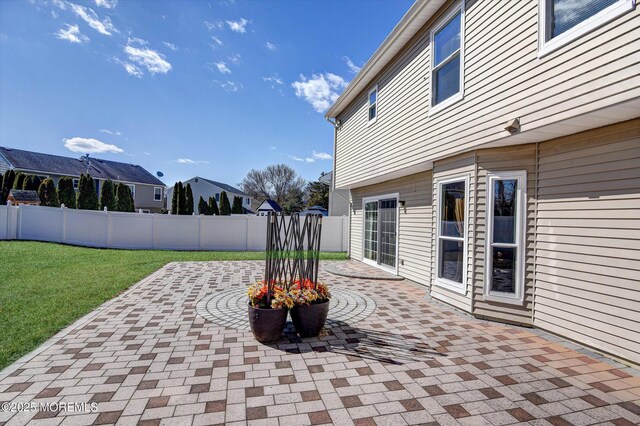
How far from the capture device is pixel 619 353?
10.5 ft

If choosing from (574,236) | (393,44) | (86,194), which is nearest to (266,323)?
(574,236)

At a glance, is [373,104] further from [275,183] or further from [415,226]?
[275,183]

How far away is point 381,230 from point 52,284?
311 inches

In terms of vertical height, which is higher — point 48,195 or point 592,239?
point 48,195

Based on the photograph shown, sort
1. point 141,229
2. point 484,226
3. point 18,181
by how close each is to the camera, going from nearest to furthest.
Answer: point 484,226
point 141,229
point 18,181

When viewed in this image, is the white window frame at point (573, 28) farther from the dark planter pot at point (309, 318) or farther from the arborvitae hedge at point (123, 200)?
the arborvitae hedge at point (123, 200)

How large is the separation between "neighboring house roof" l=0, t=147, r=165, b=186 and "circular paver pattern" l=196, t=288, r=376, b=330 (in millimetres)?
22787

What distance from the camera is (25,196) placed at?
16312 mm

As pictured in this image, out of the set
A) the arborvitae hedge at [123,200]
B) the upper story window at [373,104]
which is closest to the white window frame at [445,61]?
the upper story window at [373,104]

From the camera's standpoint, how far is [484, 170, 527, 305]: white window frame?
4.23 meters

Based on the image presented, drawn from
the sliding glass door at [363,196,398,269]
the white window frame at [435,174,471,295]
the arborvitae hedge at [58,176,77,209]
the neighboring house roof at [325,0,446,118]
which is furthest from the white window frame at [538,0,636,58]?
the arborvitae hedge at [58,176,77,209]

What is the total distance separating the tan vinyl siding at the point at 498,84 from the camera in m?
2.84

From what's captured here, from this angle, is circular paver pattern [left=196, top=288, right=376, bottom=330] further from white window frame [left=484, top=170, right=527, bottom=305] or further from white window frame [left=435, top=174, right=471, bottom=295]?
white window frame [left=484, top=170, right=527, bottom=305]

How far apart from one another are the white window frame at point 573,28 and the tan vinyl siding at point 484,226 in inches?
51.0
